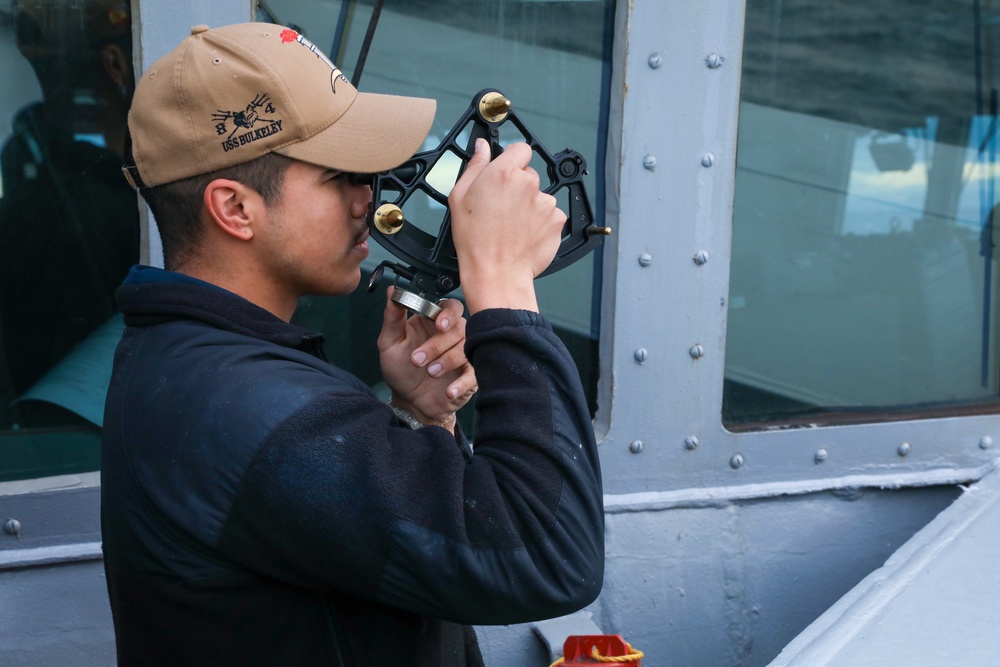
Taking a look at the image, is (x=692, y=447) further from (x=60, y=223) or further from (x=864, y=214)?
(x=60, y=223)

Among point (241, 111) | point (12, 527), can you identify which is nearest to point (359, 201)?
point (241, 111)

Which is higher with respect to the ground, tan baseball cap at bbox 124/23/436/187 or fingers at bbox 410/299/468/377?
tan baseball cap at bbox 124/23/436/187

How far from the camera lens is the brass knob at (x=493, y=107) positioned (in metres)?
1.10

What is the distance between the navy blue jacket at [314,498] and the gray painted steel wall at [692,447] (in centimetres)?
96

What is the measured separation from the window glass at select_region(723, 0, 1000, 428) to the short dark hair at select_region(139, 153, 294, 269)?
130 centimetres

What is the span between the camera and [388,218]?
105 cm

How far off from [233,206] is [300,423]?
0.97 ft

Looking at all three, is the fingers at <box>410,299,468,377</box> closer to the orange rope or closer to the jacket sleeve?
the jacket sleeve

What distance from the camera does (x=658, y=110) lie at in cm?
187

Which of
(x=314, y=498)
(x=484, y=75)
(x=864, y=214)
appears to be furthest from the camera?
(x=864, y=214)

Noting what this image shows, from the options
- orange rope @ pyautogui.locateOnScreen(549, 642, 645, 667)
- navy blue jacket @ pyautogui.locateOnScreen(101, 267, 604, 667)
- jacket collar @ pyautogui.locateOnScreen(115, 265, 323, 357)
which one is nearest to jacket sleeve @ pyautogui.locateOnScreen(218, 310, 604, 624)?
navy blue jacket @ pyautogui.locateOnScreen(101, 267, 604, 667)

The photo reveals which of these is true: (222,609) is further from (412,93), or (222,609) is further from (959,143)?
(959,143)

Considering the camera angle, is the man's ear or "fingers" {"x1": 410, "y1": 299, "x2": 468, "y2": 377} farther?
"fingers" {"x1": 410, "y1": 299, "x2": 468, "y2": 377}

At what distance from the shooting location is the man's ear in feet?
3.32
